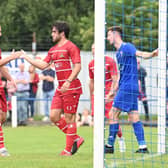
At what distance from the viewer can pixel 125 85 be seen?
12016 mm

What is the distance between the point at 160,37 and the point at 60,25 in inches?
66.7

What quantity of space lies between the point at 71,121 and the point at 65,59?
1.04 meters

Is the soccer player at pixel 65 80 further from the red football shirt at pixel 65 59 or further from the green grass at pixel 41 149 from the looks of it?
the green grass at pixel 41 149

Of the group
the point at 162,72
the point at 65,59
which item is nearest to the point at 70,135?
the point at 65,59

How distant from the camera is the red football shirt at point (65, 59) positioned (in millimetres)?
11250

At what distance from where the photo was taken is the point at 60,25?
450 inches

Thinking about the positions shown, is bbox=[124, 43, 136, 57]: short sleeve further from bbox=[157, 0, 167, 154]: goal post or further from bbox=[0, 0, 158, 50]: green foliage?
bbox=[0, 0, 158, 50]: green foliage

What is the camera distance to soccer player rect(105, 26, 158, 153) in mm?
11836

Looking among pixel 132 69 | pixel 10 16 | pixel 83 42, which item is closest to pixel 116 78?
pixel 132 69

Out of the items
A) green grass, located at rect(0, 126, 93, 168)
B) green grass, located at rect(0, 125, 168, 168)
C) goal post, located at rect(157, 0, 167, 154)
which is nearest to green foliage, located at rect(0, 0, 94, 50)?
green grass, located at rect(0, 126, 93, 168)

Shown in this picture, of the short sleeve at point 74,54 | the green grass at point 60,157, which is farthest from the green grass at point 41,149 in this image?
the short sleeve at point 74,54

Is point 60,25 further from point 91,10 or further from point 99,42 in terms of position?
point 91,10

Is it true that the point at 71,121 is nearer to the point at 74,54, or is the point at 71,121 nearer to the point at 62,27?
the point at 74,54

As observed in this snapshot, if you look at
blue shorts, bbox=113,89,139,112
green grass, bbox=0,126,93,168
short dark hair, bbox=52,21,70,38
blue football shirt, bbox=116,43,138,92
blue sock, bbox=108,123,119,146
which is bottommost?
green grass, bbox=0,126,93,168
